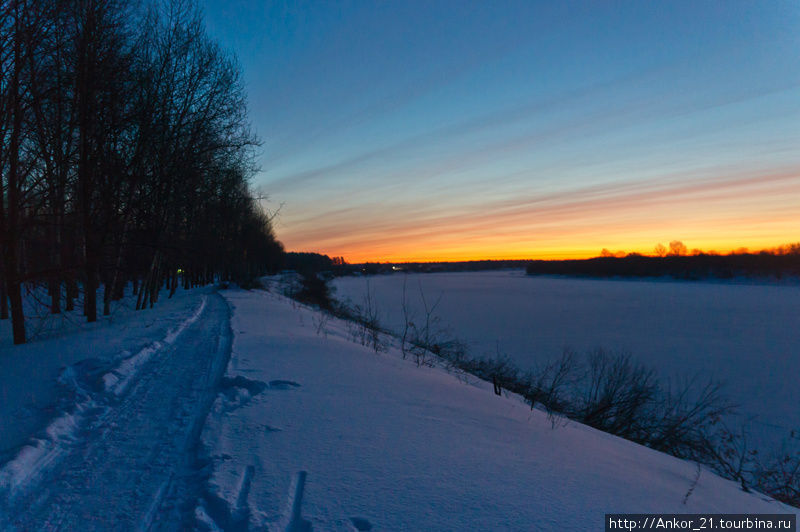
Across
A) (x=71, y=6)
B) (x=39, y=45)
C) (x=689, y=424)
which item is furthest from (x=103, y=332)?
(x=689, y=424)

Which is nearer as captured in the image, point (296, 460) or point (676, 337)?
point (296, 460)

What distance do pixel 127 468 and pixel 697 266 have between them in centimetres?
8666

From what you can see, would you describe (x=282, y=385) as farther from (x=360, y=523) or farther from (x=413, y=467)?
(x=360, y=523)

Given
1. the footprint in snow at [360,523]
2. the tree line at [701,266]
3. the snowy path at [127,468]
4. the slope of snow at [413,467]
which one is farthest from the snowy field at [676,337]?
the tree line at [701,266]

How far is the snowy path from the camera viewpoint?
2.63 meters

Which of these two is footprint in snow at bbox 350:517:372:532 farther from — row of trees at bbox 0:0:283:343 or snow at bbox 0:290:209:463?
row of trees at bbox 0:0:283:343

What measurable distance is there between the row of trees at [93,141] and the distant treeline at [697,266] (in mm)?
76413

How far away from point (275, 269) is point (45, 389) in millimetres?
70052

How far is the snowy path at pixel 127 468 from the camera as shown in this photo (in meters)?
2.63

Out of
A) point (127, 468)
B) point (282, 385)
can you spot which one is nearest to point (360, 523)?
point (127, 468)

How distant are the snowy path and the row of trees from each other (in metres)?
4.81

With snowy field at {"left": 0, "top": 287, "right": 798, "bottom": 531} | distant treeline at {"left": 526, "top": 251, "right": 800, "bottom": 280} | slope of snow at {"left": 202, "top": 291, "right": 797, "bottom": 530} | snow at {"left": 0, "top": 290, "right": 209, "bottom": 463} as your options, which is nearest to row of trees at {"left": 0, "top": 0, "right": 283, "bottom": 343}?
snow at {"left": 0, "top": 290, "right": 209, "bottom": 463}

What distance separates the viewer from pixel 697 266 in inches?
2820

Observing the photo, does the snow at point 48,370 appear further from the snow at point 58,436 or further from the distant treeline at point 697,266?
the distant treeline at point 697,266
